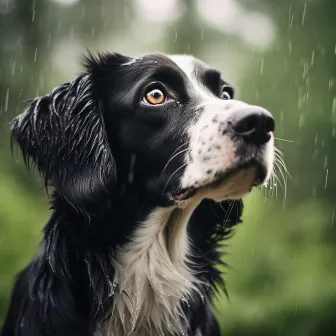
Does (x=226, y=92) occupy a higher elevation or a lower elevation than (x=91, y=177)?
higher

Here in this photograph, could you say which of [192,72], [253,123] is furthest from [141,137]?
[253,123]

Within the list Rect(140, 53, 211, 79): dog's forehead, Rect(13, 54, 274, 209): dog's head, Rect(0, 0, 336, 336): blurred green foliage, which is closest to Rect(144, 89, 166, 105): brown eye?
Rect(13, 54, 274, 209): dog's head

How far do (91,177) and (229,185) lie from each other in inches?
25.9

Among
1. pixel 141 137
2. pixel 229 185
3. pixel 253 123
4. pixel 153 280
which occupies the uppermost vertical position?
pixel 253 123

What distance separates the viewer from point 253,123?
247cm

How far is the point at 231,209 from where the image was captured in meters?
3.23

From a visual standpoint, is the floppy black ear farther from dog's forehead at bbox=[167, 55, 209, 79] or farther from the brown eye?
dog's forehead at bbox=[167, 55, 209, 79]

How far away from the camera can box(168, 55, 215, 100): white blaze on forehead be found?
2.92 m

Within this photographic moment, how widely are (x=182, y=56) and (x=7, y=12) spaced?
6.72 m

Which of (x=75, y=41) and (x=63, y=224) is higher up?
(x=75, y=41)

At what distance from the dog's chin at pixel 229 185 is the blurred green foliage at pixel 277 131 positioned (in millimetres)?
850

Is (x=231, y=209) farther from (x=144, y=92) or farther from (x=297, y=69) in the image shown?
(x=297, y=69)

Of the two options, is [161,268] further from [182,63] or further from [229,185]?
[182,63]

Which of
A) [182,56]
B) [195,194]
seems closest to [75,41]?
[182,56]
